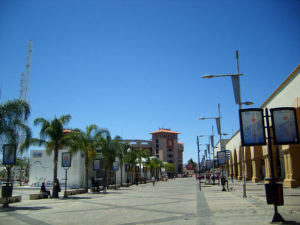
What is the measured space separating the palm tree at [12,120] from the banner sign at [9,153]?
26 centimetres

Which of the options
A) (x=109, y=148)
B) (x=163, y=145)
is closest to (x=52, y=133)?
(x=109, y=148)

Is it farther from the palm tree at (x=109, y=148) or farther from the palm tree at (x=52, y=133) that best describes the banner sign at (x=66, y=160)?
the palm tree at (x=109, y=148)

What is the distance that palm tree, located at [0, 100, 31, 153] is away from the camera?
57.5ft

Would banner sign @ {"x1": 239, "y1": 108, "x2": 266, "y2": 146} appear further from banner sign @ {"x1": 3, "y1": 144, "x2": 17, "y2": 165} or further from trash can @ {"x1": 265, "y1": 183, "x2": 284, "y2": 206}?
banner sign @ {"x1": 3, "y1": 144, "x2": 17, "y2": 165}

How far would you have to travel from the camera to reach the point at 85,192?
101ft

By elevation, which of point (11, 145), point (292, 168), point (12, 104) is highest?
point (12, 104)

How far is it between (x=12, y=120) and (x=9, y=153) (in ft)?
6.79

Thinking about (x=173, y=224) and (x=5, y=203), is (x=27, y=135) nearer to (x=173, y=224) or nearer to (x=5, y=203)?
(x=5, y=203)

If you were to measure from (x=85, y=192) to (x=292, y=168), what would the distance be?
800 inches

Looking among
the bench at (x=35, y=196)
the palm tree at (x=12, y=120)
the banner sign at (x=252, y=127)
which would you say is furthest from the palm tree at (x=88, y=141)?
the banner sign at (x=252, y=127)

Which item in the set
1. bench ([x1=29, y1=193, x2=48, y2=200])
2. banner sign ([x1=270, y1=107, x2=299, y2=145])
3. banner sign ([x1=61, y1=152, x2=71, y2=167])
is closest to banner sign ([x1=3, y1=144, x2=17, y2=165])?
bench ([x1=29, y1=193, x2=48, y2=200])

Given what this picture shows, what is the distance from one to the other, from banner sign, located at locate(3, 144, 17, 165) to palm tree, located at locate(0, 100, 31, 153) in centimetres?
26

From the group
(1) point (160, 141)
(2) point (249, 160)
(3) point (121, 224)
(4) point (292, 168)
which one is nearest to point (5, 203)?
(3) point (121, 224)

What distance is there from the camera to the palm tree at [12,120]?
690 inches
